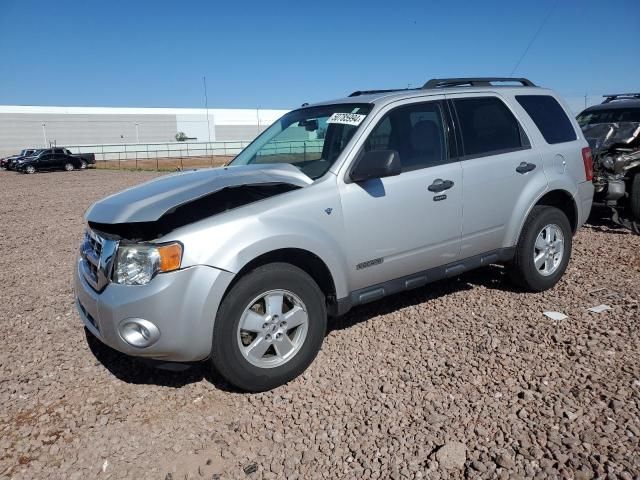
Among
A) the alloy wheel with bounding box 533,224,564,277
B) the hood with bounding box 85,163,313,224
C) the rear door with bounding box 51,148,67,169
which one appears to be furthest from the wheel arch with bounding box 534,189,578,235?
the rear door with bounding box 51,148,67,169

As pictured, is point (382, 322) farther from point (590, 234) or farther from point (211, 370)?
point (590, 234)

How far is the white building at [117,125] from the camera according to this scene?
7619 cm

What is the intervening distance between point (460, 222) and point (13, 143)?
282 feet

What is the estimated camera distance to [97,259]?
3270 mm

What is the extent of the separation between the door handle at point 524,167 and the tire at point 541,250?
16.2 inches

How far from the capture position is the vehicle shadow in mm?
3553

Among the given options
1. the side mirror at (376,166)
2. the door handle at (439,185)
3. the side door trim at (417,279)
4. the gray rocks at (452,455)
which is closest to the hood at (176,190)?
the side mirror at (376,166)

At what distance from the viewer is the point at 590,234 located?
7422 millimetres

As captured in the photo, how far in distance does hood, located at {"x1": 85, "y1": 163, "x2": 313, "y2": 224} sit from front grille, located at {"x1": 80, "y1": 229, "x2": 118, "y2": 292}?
0.46 ft

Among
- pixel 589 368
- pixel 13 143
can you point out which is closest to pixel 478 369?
pixel 589 368

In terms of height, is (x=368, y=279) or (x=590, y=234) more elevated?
(x=368, y=279)

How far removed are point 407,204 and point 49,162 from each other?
37.7 metres

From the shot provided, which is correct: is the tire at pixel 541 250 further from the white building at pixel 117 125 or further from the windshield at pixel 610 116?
the white building at pixel 117 125

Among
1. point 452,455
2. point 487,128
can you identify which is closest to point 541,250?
point 487,128
